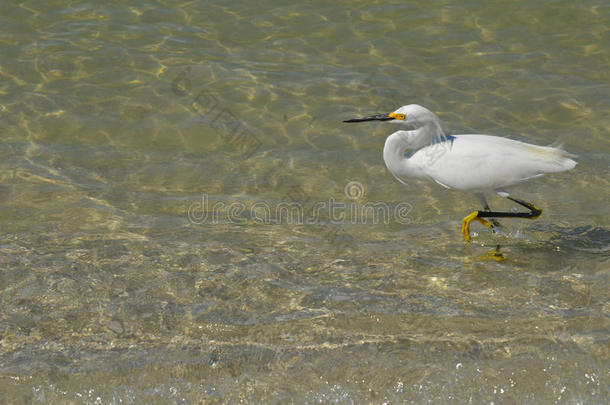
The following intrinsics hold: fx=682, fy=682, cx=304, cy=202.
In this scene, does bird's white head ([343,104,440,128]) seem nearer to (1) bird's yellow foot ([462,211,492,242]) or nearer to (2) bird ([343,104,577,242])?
(2) bird ([343,104,577,242])

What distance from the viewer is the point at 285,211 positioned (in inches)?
254

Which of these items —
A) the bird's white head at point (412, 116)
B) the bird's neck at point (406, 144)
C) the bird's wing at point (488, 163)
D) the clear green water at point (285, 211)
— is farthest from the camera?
the bird's neck at point (406, 144)

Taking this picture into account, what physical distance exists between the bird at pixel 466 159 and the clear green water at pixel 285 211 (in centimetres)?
59

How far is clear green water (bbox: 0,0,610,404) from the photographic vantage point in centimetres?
418

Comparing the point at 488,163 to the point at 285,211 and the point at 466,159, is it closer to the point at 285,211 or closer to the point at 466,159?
the point at 466,159

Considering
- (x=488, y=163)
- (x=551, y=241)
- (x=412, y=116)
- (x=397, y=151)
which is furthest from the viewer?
(x=551, y=241)

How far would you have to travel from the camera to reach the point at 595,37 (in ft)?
30.9

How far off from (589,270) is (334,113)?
3.69 m

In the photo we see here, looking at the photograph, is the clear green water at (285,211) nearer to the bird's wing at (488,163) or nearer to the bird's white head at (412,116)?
the bird's wing at (488,163)

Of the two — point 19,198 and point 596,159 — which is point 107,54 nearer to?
point 19,198

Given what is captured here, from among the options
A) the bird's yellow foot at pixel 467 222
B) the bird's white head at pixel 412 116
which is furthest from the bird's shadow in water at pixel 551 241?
the bird's white head at pixel 412 116

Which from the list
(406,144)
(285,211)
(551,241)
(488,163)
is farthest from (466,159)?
(285,211)

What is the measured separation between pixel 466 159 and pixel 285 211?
1.84m

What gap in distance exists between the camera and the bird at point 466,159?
5332 mm
